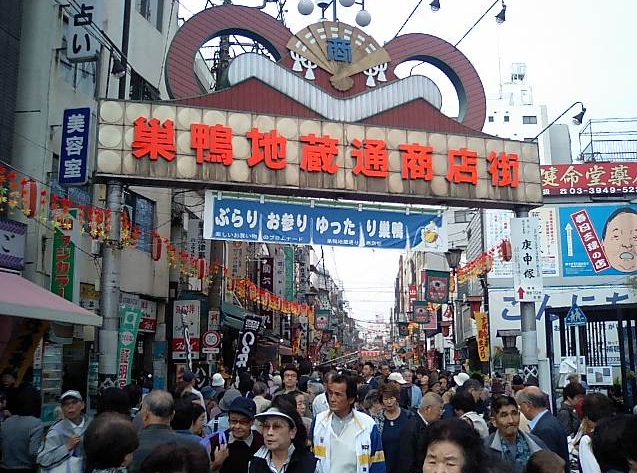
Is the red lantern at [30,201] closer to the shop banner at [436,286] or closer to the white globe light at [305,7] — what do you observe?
the white globe light at [305,7]

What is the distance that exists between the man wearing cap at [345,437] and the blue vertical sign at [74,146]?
33.7ft

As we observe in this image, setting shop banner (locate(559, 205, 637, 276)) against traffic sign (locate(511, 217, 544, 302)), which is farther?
Answer: shop banner (locate(559, 205, 637, 276))

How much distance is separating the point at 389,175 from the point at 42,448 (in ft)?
38.8

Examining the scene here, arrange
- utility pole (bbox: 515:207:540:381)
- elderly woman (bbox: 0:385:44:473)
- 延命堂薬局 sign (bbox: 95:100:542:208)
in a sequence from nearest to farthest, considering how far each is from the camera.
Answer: elderly woman (bbox: 0:385:44:473), 延命堂薬局 sign (bbox: 95:100:542:208), utility pole (bbox: 515:207:540:381)

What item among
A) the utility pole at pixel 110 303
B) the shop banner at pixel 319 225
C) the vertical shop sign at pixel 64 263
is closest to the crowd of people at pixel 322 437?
the utility pole at pixel 110 303

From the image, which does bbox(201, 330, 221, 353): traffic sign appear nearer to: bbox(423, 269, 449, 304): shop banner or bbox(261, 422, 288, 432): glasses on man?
bbox(423, 269, 449, 304): shop banner

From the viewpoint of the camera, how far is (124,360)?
14781mm

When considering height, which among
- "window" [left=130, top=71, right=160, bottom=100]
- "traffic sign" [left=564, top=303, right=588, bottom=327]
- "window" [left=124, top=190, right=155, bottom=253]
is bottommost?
"traffic sign" [left=564, top=303, right=588, bottom=327]

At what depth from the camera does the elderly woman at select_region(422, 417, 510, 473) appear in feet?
9.97

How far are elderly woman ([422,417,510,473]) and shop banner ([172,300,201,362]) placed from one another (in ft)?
56.8

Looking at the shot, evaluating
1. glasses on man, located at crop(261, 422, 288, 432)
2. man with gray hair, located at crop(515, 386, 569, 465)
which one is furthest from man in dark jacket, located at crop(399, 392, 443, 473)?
glasses on man, located at crop(261, 422, 288, 432)

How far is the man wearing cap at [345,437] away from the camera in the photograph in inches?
221

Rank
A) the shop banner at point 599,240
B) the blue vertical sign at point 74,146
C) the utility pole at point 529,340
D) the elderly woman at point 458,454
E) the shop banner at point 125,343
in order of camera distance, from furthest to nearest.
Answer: the shop banner at point 599,240, the utility pole at point 529,340, the shop banner at point 125,343, the blue vertical sign at point 74,146, the elderly woman at point 458,454

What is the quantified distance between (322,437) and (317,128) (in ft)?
38.1
